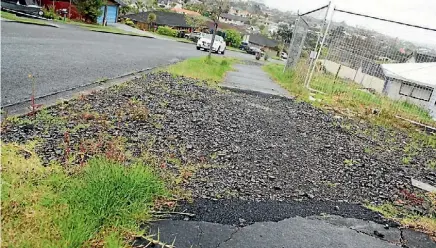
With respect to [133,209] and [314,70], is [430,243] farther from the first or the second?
[314,70]

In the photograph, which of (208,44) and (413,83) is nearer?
(413,83)

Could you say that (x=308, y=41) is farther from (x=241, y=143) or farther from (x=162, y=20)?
(x=162, y=20)

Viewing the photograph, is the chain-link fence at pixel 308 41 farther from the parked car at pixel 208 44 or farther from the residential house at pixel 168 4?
the residential house at pixel 168 4

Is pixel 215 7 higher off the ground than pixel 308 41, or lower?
higher

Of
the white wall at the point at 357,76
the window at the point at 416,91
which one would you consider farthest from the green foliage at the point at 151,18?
the white wall at the point at 357,76

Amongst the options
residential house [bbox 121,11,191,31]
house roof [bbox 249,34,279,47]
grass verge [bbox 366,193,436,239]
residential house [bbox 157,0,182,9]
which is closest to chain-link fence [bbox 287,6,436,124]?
grass verge [bbox 366,193,436,239]

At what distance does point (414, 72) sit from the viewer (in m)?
10.9

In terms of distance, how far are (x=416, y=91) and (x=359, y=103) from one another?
112 inches

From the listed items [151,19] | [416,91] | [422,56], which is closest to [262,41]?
[151,19]

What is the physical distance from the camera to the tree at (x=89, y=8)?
28.2m

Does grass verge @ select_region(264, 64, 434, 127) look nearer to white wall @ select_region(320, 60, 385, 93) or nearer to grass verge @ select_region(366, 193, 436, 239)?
white wall @ select_region(320, 60, 385, 93)

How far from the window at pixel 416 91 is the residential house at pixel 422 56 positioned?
3.02ft

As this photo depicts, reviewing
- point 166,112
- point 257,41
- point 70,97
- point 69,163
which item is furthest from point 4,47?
point 257,41

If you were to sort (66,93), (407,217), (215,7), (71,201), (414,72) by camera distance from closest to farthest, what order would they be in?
(71,201) < (407,217) < (66,93) < (414,72) < (215,7)
